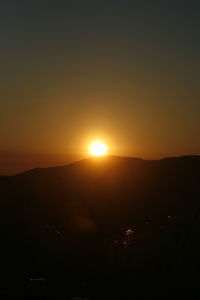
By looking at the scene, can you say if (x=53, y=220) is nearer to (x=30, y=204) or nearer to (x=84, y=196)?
(x=30, y=204)

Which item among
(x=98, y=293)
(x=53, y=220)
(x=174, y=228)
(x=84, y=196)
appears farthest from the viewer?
(x=84, y=196)

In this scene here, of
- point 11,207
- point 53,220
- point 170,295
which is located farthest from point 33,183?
point 170,295

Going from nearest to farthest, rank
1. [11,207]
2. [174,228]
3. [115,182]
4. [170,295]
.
Answer: 1. [170,295]
2. [174,228]
3. [11,207]
4. [115,182]

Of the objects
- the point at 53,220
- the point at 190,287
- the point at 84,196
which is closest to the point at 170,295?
the point at 190,287

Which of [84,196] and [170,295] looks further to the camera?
[84,196]

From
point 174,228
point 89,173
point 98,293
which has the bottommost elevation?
point 98,293

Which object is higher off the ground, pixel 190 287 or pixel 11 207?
pixel 11 207

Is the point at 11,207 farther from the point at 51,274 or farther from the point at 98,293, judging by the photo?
the point at 98,293
